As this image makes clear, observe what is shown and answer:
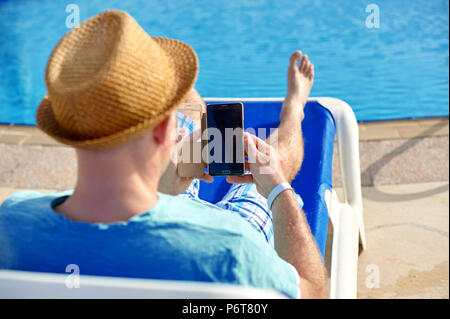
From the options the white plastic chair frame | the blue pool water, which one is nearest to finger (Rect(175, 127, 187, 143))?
the white plastic chair frame

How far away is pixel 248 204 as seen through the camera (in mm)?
1783

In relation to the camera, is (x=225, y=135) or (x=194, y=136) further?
(x=194, y=136)

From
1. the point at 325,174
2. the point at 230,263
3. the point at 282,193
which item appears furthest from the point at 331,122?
the point at 230,263

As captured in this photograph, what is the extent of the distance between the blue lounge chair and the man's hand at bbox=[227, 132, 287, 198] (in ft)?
1.09

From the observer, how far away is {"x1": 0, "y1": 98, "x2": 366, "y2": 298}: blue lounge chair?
0.84 meters

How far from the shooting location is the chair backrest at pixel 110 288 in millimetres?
821

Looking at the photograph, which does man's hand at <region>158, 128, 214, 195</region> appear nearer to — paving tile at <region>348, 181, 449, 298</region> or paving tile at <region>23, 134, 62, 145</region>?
paving tile at <region>348, 181, 449, 298</region>

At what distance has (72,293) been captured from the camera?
87cm

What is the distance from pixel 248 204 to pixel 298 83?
0.73m

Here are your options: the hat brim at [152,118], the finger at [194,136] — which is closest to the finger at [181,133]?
the finger at [194,136]

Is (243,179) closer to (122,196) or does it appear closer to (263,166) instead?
(263,166)

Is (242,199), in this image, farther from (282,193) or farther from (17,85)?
(17,85)

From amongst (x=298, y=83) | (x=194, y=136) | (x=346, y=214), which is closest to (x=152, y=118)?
(x=194, y=136)

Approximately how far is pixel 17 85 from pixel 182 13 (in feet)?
7.86
